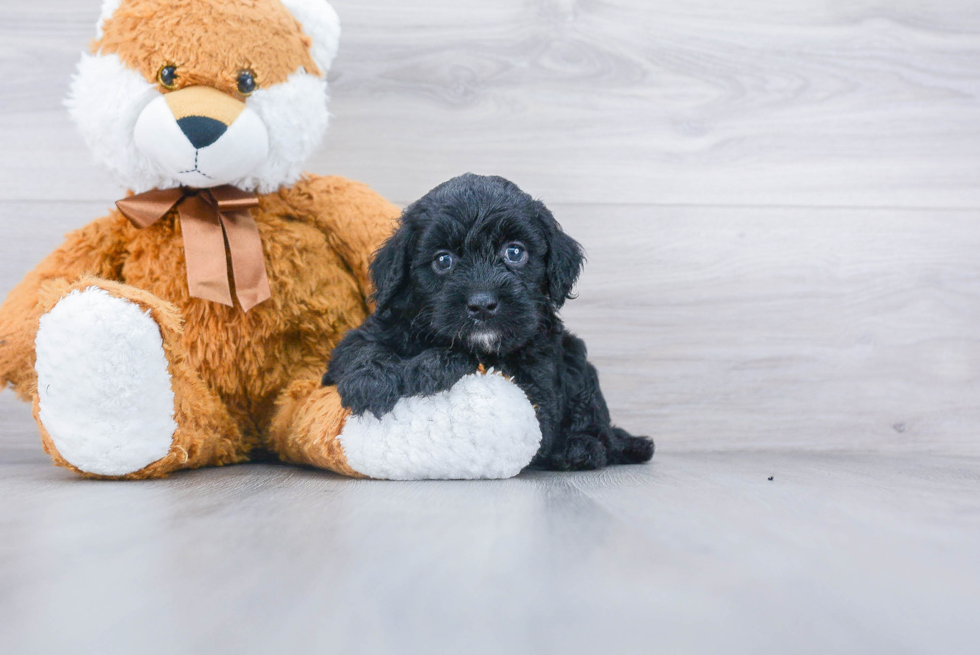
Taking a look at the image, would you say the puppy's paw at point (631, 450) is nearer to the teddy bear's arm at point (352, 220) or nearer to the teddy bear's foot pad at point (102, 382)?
the teddy bear's arm at point (352, 220)

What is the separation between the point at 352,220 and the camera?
1.08m

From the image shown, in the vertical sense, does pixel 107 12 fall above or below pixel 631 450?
above

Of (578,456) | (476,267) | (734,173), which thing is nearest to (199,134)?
(476,267)

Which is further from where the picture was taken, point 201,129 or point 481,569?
point 201,129

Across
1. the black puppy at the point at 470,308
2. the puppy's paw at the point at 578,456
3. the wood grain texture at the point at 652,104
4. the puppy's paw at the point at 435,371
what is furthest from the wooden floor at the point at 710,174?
the puppy's paw at the point at 435,371

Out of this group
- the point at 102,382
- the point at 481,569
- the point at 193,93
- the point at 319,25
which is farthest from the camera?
the point at 319,25

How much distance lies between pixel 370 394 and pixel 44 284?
468 mm

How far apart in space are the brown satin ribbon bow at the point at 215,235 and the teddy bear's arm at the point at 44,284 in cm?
7

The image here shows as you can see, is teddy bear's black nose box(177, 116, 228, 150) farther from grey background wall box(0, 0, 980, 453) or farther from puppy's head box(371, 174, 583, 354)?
grey background wall box(0, 0, 980, 453)

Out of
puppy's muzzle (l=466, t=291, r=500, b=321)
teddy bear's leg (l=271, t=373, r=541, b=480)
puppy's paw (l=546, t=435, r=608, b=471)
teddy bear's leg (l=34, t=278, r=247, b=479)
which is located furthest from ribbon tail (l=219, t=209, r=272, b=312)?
puppy's paw (l=546, t=435, r=608, b=471)

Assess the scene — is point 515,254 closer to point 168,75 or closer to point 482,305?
point 482,305

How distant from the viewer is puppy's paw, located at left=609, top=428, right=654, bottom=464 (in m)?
1.08

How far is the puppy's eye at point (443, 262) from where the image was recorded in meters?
0.90

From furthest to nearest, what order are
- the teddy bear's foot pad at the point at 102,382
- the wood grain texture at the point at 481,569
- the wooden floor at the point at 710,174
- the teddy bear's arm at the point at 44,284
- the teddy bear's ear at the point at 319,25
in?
1. the wooden floor at the point at 710,174
2. the teddy bear's ear at the point at 319,25
3. the teddy bear's arm at the point at 44,284
4. the teddy bear's foot pad at the point at 102,382
5. the wood grain texture at the point at 481,569
